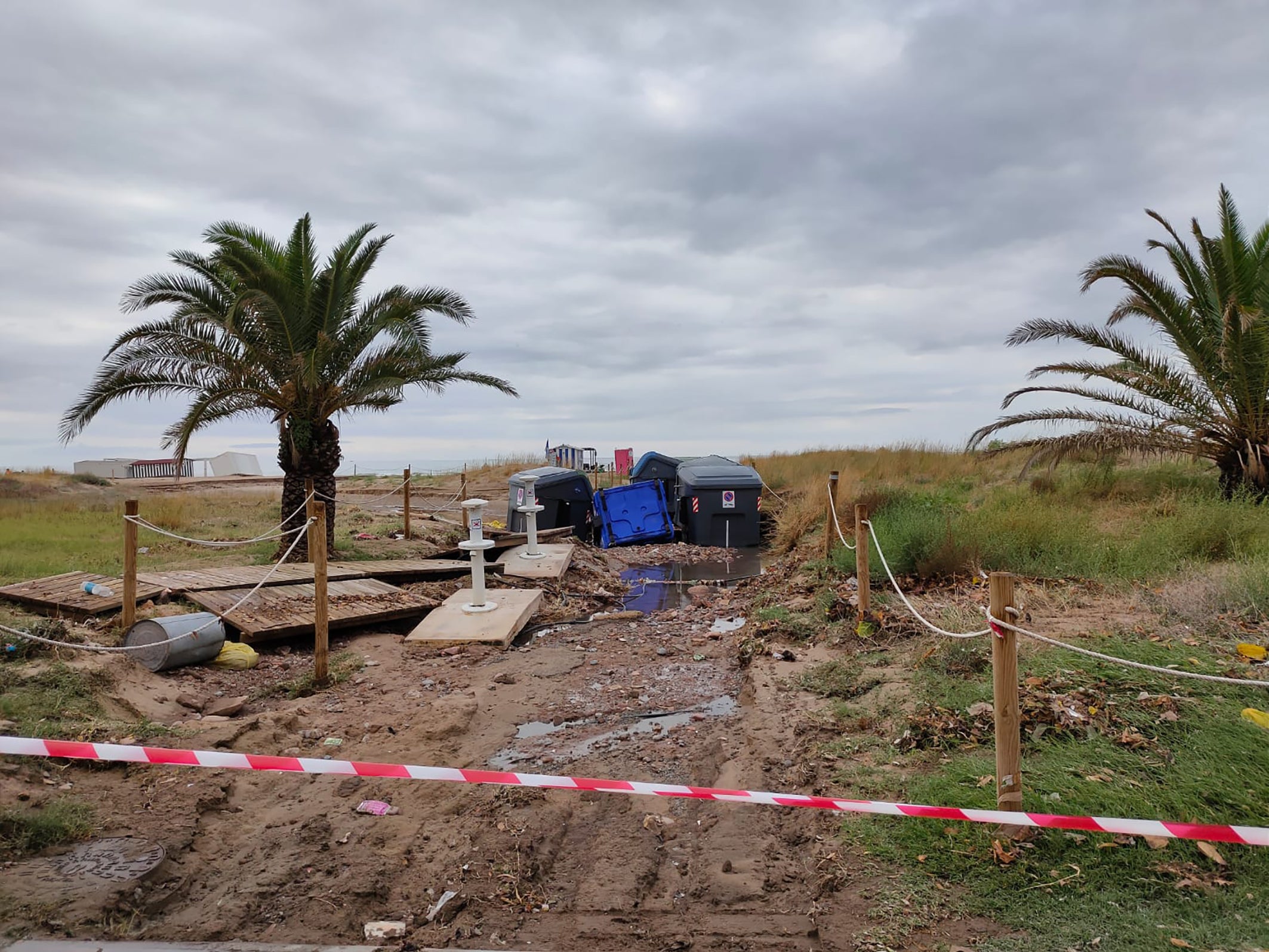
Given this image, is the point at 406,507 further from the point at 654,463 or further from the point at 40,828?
the point at 40,828

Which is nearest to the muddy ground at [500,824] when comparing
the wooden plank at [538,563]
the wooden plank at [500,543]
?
the wooden plank at [538,563]

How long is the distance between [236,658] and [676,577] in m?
7.94

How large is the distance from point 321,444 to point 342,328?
6.43 feet

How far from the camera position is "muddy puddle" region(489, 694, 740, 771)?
5.32 m

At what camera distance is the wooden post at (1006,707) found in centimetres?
348

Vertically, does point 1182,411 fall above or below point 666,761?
above

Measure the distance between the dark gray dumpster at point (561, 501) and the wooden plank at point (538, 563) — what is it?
332cm

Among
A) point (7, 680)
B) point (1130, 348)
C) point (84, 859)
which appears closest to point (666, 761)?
point (84, 859)

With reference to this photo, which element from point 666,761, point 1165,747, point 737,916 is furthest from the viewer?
point 666,761

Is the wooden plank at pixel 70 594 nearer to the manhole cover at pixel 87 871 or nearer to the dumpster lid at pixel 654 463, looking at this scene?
the manhole cover at pixel 87 871

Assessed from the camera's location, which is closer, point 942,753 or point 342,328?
point 942,753

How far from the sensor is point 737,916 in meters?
3.22

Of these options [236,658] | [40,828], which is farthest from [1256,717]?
[236,658]

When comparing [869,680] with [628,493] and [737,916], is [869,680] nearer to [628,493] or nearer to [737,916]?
[737,916]
